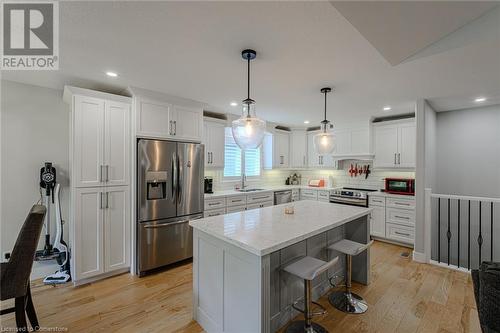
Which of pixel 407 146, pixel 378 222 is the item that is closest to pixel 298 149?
pixel 407 146

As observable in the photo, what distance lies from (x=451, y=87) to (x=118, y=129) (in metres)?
4.32

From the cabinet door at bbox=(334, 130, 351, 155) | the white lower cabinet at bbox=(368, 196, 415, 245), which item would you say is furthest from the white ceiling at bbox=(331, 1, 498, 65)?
the cabinet door at bbox=(334, 130, 351, 155)

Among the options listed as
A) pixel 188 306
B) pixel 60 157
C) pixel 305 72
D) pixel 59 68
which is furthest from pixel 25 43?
pixel 188 306

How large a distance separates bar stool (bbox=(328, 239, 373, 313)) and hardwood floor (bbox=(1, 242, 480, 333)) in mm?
78

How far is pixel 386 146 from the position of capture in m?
4.57

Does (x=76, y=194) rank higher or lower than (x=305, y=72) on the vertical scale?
lower

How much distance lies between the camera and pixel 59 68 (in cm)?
239

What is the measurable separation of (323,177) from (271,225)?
14.0 feet

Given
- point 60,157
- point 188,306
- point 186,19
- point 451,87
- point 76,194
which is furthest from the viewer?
point 60,157

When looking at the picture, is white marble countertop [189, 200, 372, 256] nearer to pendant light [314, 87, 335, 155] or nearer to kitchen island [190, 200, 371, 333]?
kitchen island [190, 200, 371, 333]

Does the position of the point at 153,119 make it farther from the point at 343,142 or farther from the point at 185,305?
the point at 343,142

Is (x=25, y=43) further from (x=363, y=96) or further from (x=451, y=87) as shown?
(x=451, y=87)

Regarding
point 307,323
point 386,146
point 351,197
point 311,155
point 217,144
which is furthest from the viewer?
point 311,155

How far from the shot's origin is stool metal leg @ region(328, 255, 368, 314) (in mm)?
2299
